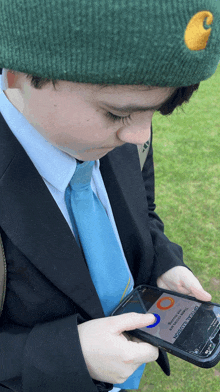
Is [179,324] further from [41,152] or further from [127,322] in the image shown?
[41,152]

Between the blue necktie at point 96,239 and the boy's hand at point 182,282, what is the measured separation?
0.62ft

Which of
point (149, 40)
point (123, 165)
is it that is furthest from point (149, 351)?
point (149, 40)

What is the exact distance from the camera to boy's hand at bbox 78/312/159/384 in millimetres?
940

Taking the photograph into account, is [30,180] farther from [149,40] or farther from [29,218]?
[149,40]

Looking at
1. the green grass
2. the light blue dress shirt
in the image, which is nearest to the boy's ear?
the light blue dress shirt

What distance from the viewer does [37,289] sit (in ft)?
3.22

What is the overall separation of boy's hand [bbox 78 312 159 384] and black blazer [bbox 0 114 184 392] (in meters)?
0.03

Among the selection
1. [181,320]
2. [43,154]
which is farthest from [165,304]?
[43,154]

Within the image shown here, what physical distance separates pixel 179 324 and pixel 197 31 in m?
0.86

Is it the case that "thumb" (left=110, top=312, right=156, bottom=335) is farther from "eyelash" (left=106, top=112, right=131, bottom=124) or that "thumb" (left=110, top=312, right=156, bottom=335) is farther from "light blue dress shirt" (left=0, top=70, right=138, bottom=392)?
"eyelash" (left=106, top=112, right=131, bottom=124)

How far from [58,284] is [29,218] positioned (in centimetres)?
20

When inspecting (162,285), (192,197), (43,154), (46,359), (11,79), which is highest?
(11,79)

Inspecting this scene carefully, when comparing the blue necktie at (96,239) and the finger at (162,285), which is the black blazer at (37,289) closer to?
the blue necktie at (96,239)

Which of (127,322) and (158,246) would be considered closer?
(127,322)
